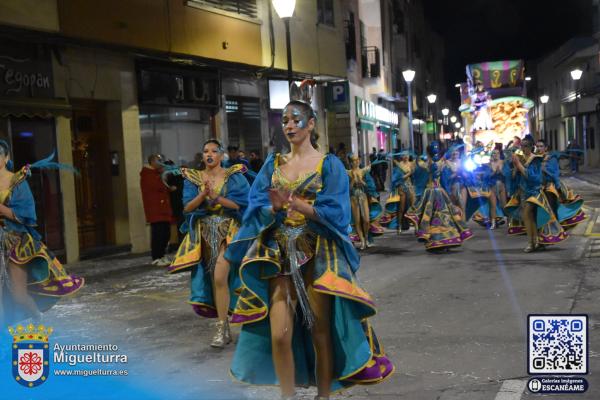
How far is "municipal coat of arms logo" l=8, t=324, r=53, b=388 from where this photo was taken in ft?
17.4

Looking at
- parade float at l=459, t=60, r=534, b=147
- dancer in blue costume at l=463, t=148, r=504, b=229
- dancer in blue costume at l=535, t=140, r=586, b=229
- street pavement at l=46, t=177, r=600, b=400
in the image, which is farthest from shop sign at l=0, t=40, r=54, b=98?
parade float at l=459, t=60, r=534, b=147

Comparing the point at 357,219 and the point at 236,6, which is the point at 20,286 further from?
the point at 236,6

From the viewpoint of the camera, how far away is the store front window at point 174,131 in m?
15.7

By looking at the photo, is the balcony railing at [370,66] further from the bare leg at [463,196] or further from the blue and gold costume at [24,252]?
the blue and gold costume at [24,252]

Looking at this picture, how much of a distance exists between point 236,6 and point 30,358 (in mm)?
14724

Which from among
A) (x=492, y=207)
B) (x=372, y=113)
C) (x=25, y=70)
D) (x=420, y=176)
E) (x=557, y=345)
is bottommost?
(x=557, y=345)

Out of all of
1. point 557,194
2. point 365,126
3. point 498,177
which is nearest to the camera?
point 557,194

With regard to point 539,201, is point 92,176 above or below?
above

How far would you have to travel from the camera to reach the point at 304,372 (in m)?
4.79

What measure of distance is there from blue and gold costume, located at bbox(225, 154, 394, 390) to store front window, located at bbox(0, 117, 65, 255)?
8.89 m

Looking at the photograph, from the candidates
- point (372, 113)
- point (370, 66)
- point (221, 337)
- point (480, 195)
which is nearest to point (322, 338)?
point (221, 337)

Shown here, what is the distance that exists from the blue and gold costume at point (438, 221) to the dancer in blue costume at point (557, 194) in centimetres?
145

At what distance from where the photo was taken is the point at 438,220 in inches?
484

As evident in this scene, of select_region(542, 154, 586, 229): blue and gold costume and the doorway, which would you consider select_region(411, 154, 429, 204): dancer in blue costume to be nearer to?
select_region(542, 154, 586, 229): blue and gold costume
